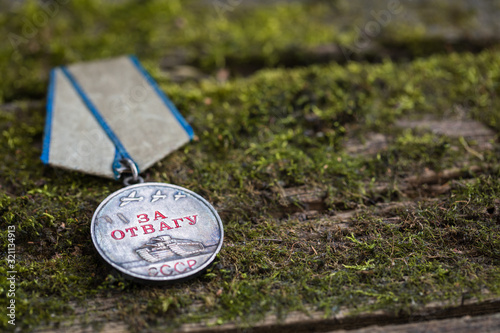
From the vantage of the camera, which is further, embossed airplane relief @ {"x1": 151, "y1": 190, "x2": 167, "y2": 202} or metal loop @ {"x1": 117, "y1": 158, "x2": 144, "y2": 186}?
metal loop @ {"x1": 117, "y1": 158, "x2": 144, "y2": 186}

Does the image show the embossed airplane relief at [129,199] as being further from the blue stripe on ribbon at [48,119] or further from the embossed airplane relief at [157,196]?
the blue stripe on ribbon at [48,119]

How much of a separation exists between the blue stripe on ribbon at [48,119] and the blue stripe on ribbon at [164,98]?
22.9 inches

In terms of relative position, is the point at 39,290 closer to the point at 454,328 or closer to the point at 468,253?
the point at 454,328

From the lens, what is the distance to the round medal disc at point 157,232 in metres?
1.96

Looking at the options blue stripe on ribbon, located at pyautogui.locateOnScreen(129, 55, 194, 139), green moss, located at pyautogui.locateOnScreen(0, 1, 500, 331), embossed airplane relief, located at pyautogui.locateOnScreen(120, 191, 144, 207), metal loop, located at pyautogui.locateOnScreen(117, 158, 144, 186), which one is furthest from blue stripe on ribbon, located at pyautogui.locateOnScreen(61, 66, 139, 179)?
blue stripe on ribbon, located at pyautogui.locateOnScreen(129, 55, 194, 139)

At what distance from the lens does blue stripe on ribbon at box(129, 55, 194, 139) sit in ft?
9.30

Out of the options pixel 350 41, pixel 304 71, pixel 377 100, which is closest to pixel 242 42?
pixel 304 71

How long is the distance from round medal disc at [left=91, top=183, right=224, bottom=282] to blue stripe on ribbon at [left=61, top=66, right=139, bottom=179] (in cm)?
34

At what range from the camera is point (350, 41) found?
376 cm

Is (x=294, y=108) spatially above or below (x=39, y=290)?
above

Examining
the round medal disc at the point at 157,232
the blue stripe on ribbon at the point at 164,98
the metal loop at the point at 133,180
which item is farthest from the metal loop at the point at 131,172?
the blue stripe on ribbon at the point at 164,98

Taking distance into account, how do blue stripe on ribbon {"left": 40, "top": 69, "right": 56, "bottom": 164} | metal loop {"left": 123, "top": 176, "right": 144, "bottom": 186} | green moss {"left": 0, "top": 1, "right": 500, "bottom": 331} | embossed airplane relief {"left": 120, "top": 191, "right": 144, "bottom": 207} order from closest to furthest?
1. green moss {"left": 0, "top": 1, "right": 500, "bottom": 331}
2. embossed airplane relief {"left": 120, "top": 191, "right": 144, "bottom": 207}
3. metal loop {"left": 123, "top": 176, "right": 144, "bottom": 186}
4. blue stripe on ribbon {"left": 40, "top": 69, "right": 56, "bottom": 164}

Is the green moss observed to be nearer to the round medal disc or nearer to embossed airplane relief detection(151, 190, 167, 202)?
the round medal disc

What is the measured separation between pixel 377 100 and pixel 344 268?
1502mm
